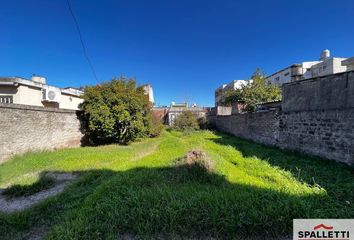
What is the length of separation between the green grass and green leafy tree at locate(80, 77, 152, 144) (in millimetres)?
5154

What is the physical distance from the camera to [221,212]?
105 inches

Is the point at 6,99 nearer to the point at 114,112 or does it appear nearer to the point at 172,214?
the point at 114,112

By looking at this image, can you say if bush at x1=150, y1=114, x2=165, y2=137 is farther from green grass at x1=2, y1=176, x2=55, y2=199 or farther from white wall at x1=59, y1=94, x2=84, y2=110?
green grass at x1=2, y1=176, x2=55, y2=199

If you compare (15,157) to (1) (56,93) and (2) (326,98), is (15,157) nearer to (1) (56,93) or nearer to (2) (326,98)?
(1) (56,93)

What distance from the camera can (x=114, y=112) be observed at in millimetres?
10172

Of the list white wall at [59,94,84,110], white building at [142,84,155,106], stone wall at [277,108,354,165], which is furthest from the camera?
white wall at [59,94,84,110]

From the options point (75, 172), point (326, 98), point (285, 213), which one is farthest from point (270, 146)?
point (75, 172)

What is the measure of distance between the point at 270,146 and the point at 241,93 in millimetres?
8482

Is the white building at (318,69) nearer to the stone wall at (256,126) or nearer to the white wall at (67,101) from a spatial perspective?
the stone wall at (256,126)

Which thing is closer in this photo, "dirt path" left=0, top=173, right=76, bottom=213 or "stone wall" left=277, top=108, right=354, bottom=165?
"dirt path" left=0, top=173, right=76, bottom=213

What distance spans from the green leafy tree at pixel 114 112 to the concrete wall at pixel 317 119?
284 inches

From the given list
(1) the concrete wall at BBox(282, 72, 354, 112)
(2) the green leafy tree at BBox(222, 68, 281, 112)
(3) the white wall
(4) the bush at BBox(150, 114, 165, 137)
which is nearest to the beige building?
(3) the white wall

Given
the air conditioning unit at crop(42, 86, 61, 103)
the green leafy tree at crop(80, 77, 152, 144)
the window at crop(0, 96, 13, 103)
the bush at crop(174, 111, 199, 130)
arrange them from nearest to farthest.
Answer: the green leafy tree at crop(80, 77, 152, 144) < the window at crop(0, 96, 13, 103) < the air conditioning unit at crop(42, 86, 61, 103) < the bush at crop(174, 111, 199, 130)

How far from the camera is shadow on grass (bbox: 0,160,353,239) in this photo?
98.8 inches
